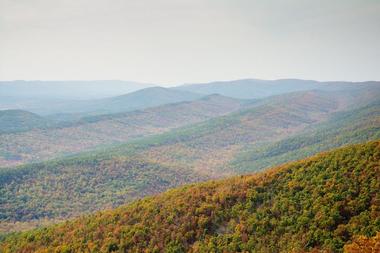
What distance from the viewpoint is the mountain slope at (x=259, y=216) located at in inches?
1538

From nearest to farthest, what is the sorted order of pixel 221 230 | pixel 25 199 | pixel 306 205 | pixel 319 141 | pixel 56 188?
pixel 306 205, pixel 221 230, pixel 25 199, pixel 56 188, pixel 319 141

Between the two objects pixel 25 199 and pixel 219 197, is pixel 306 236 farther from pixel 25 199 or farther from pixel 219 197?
pixel 25 199

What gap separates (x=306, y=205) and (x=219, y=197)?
1277cm

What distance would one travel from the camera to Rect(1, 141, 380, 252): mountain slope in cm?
3906

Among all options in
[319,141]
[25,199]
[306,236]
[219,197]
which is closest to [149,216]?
[219,197]

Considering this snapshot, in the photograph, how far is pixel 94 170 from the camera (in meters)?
154

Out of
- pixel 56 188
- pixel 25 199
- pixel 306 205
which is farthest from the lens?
pixel 56 188

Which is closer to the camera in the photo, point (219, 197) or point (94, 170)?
point (219, 197)

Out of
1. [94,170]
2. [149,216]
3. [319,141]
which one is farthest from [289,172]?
[319,141]

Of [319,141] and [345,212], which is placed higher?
[345,212]

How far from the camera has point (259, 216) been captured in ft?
149

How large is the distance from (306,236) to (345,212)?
5048 millimetres

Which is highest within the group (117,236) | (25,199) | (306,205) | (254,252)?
(306,205)

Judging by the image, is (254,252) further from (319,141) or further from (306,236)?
(319,141)
